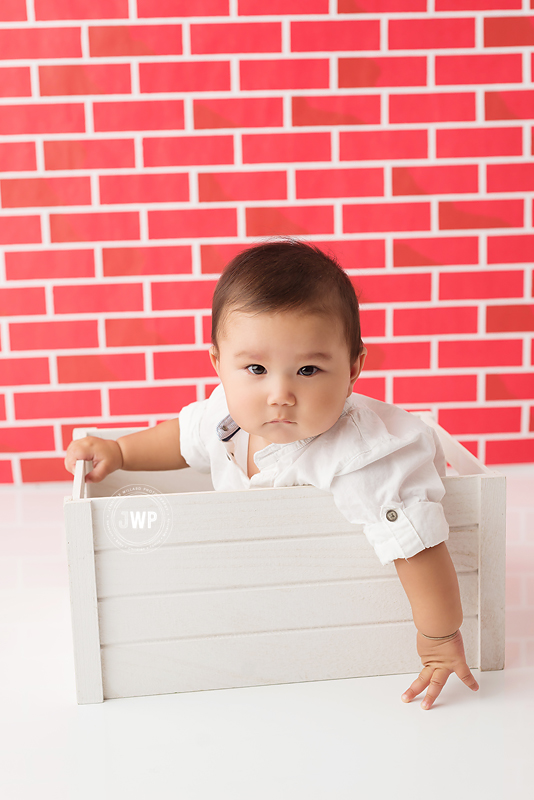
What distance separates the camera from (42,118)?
1341mm

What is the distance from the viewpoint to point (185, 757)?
65 centimetres

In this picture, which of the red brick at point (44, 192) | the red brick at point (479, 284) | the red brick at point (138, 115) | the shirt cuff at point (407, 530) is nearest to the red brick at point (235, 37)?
the red brick at point (138, 115)

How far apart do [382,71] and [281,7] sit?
21 centimetres

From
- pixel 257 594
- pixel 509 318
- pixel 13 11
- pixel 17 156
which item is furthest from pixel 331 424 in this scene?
pixel 13 11

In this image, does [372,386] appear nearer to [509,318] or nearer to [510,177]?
[509,318]

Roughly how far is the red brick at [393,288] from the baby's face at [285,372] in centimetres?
68

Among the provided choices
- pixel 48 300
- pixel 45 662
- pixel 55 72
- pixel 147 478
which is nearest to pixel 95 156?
pixel 55 72

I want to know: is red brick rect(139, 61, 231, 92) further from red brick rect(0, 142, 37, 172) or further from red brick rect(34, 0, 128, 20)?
red brick rect(0, 142, 37, 172)

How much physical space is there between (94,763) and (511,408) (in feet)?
3.52

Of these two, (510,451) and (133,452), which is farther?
(510,451)

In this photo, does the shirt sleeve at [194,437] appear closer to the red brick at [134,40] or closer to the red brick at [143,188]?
the red brick at [143,188]

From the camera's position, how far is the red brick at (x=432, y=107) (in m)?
1.36

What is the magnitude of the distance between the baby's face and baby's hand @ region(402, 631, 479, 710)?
24cm

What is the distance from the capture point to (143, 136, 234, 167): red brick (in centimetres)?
136
